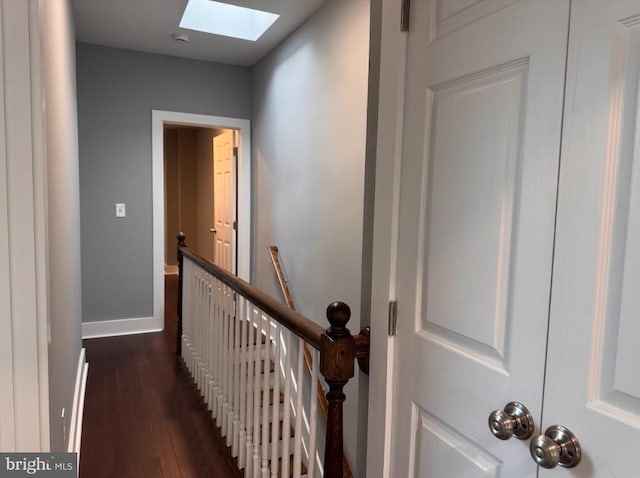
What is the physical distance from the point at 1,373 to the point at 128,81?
12.5 ft

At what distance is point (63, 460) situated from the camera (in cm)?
121

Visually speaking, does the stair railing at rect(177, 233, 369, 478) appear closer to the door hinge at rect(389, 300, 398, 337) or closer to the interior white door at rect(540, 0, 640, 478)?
the door hinge at rect(389, 300, 398, 337)

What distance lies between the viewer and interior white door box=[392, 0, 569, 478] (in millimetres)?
834

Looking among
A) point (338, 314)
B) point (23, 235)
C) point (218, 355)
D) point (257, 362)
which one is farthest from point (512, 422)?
point (218, 355)

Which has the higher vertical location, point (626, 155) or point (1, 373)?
point (626, 155)

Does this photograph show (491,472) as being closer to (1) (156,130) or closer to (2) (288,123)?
(2) (288,123)

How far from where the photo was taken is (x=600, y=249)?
741 millimetres

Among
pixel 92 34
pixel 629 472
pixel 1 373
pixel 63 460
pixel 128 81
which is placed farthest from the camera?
pixel 128 81

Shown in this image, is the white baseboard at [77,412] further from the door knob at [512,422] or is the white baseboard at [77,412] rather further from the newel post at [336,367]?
the door knob at [512,422]

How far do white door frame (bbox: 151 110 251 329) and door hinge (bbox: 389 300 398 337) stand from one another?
3.62 metres

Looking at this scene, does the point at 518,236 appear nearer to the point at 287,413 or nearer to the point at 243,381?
the point at 287,413

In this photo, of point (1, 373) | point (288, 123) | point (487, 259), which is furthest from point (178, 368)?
point (487, 259)

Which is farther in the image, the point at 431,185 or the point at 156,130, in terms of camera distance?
the point at 156,130

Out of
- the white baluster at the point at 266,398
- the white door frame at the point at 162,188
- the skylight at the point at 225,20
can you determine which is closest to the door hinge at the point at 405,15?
the white baluster at the point at 266,398
